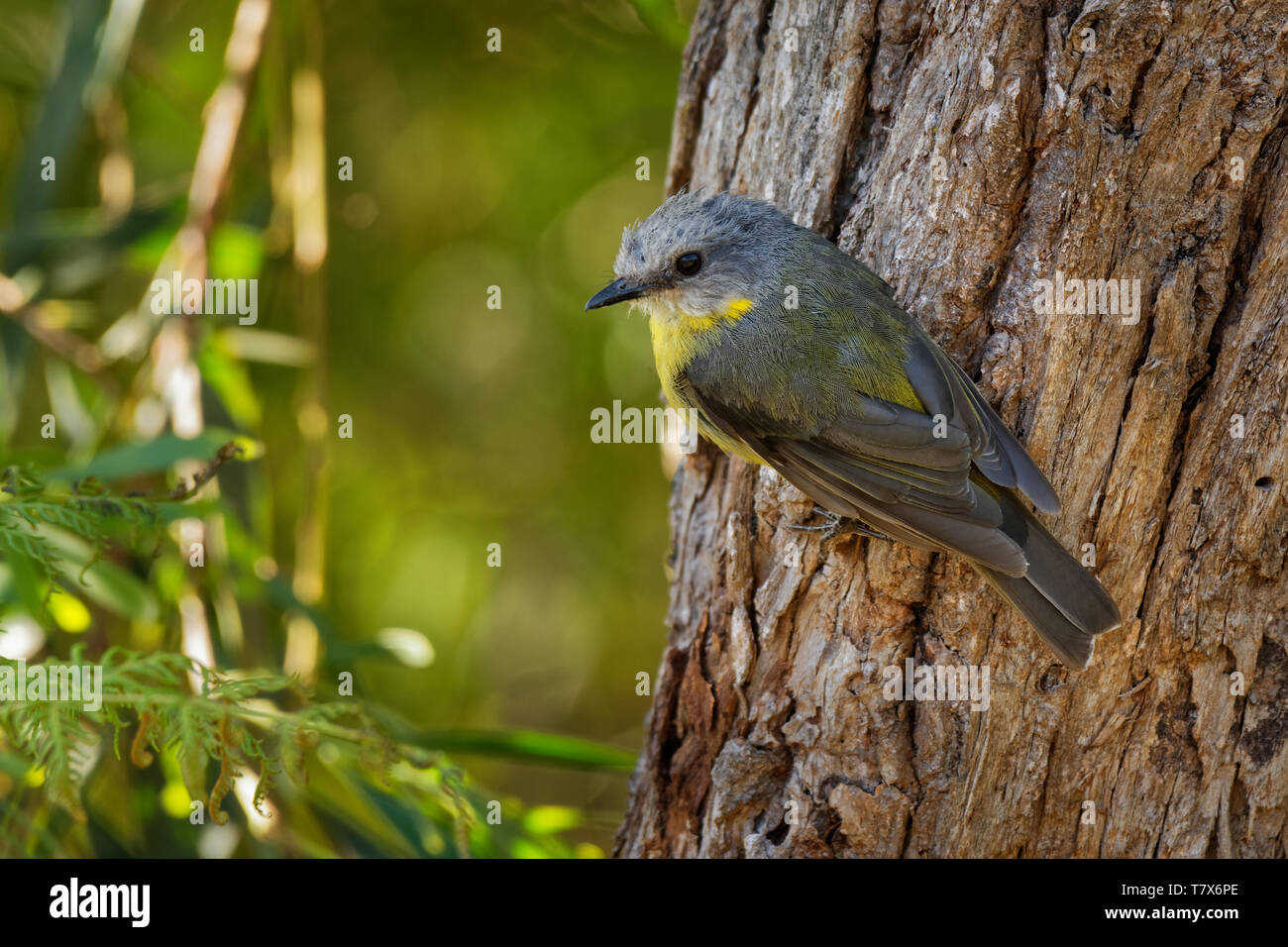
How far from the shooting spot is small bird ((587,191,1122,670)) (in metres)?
2.01

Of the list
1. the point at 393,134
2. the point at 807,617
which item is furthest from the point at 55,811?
the point at 393,134

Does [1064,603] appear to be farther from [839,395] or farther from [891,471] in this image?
[839,395]

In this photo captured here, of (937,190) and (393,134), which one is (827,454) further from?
(393,134)

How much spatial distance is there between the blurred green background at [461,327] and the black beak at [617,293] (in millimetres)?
1275

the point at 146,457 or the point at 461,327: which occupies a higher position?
the point at 461,327

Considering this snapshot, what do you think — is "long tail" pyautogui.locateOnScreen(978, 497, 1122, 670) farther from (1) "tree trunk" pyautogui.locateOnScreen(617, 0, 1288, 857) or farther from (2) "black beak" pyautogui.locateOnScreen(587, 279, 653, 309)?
(2) "black beak" pyautogui.locateOnScreen(587, 279, 653, 309)

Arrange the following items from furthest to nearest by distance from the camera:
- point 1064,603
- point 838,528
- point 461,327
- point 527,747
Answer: point 461,327 → point 527,747 → point 838,528 → point 1064,603

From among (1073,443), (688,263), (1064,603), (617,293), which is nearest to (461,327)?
(617,293)

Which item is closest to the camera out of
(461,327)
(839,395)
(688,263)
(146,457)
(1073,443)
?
(1073,443)

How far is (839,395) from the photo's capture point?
2.33m

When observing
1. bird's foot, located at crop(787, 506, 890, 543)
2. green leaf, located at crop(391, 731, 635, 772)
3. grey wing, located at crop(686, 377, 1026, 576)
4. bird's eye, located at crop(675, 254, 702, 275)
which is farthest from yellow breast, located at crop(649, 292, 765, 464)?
green leaf, located at crop(391, 731, 635, 772)

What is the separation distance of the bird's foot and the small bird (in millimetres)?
19

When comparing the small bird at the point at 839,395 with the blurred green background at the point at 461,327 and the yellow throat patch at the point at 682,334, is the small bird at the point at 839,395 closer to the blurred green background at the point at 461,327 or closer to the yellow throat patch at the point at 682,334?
the yellow throat patch at the point at 682,334

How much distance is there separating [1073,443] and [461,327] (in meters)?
2.92
